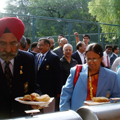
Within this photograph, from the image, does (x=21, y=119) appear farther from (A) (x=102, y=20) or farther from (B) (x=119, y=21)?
(A) (x=102, y=20)

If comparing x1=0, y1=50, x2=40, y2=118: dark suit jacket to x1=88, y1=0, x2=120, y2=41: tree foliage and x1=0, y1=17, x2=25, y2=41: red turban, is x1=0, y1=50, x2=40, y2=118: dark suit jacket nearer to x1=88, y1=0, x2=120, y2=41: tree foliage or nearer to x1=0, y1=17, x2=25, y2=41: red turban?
x1=0, y1=17, x2=25, y2=41: red turban

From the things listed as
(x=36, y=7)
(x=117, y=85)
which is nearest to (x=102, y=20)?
(x=36, y=7)

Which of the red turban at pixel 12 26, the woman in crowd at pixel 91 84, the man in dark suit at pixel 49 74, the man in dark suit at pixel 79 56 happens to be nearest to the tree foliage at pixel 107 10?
the man in dark suit at pixel 79 56

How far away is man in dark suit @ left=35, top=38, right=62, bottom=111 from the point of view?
4875 mm

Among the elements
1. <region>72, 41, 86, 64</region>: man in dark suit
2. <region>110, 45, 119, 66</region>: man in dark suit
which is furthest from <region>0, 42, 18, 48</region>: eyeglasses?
<region>110, 45, 119, 66</region>: man in dark suit

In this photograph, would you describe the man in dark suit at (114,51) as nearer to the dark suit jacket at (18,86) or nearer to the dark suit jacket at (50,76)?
the dark suit jacket at (50,76)

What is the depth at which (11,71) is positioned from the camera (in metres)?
2.14

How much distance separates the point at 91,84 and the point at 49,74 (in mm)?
2151

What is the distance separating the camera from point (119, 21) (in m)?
21.7

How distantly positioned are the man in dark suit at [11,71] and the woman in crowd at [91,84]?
31.3 inches

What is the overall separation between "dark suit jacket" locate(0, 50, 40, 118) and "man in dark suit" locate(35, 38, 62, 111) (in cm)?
256

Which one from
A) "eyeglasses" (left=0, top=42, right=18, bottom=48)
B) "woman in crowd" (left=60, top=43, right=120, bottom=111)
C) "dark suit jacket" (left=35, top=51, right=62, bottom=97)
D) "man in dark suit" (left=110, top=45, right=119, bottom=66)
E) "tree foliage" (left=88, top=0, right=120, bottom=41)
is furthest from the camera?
"tree foliage" (left=88, top=0, right=120, bottom=41)

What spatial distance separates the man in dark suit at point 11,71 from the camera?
201cm

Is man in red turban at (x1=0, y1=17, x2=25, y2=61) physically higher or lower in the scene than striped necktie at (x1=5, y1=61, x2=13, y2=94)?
higher
